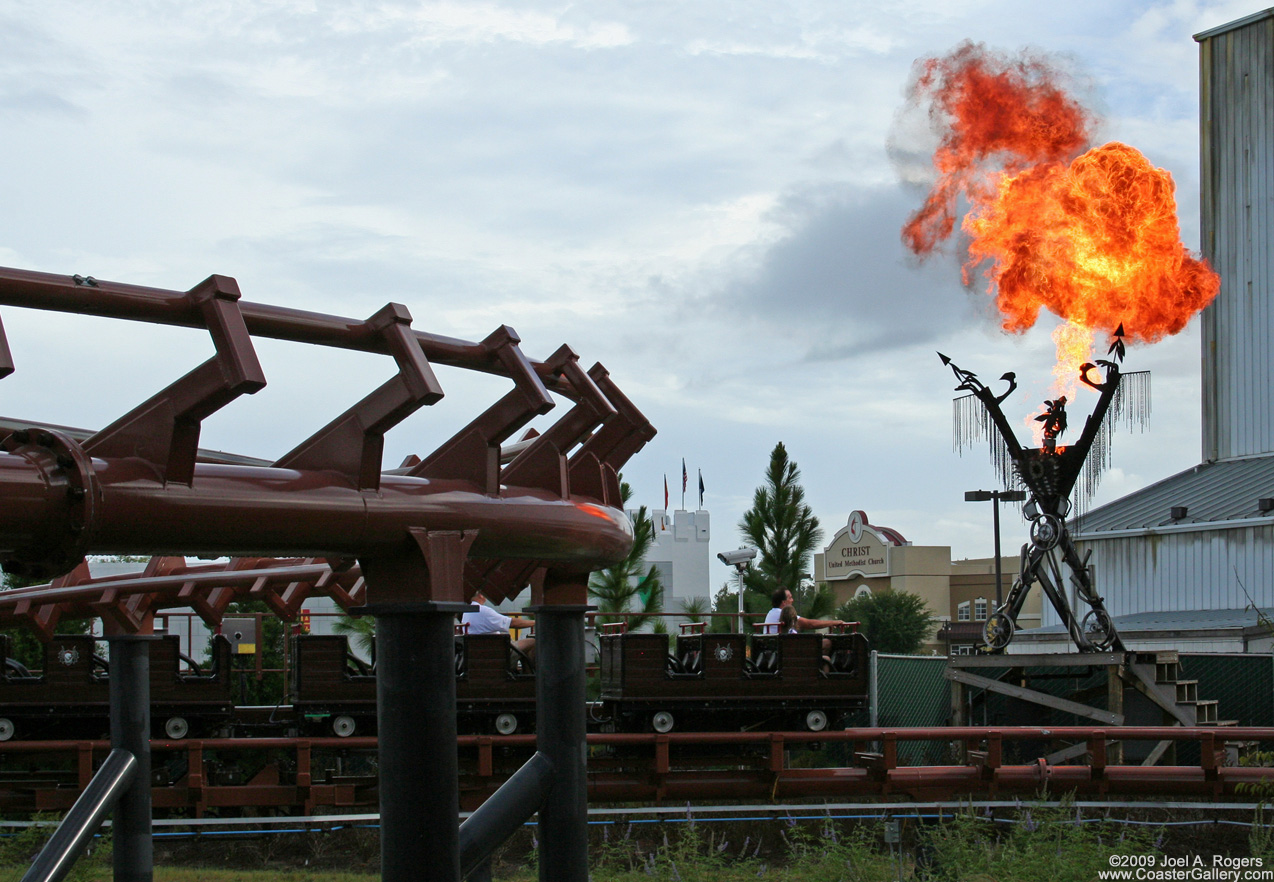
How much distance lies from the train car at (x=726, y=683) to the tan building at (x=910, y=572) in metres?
48.7

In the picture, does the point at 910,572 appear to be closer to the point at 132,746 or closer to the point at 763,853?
the point at 763,853

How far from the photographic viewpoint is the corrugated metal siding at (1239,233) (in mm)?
26016

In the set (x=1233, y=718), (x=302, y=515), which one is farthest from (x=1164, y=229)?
(x=302, y=515)

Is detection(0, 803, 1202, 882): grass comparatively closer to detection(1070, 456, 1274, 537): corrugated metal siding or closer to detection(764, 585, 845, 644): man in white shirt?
detection(764, 585, 845, 644): man in white shirt

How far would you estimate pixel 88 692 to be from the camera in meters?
11.1

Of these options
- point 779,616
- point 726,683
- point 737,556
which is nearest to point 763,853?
point 726,683

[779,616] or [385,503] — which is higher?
[385,503]

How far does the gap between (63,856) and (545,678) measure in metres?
1.99

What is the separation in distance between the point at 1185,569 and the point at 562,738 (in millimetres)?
21758

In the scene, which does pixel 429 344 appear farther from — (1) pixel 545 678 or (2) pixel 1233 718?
(2) pixel 1233 718

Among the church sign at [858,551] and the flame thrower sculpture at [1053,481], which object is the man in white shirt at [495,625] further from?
the church sign at [858,551]

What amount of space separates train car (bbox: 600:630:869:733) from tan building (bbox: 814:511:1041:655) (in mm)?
48735

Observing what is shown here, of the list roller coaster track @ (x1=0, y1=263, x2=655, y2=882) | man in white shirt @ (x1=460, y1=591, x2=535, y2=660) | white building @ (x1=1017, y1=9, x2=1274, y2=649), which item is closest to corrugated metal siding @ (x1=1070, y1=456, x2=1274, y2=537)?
white building @ (x1=1017, y1=9, x2=1274, y2=649)

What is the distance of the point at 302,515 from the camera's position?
2812 millimetres
